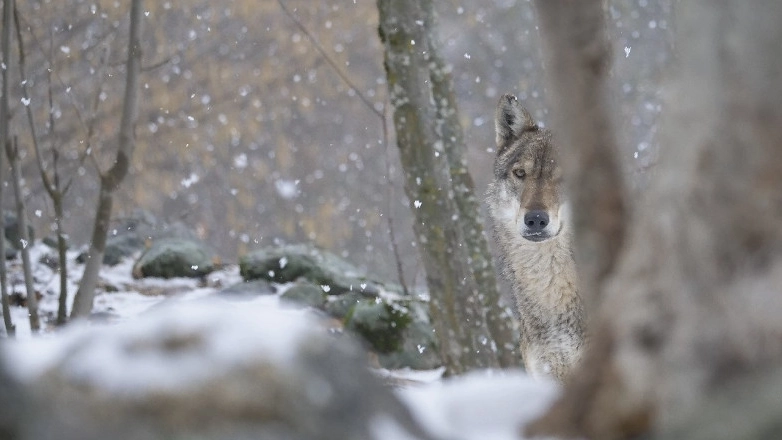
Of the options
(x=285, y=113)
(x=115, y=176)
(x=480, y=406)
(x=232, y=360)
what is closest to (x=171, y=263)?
(x=115, y=176)

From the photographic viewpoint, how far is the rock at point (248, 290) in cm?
962

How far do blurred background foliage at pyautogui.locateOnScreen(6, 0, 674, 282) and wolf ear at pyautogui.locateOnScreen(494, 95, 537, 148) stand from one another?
907 cm

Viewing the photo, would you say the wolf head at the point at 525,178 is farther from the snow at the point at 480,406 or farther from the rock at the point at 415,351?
the snow at the point at 480,406

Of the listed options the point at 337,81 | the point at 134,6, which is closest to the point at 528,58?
the point at 337,81

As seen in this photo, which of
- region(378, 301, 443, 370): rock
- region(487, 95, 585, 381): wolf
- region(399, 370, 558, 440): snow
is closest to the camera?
region(399, 370, 558, 440): snow

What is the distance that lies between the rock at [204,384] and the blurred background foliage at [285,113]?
13630 millimetres

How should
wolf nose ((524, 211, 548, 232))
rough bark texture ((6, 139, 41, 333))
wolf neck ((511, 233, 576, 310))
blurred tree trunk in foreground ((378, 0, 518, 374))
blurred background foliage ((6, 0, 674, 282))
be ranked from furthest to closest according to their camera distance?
blurred background foliage ((6, 0, 674, 282)), rough bark texture ((6, 139, 41, 333)), blurred tree trunk in foreground ((378, 0, 518, 374)), wolf nose ((524, 211, 548, 232)), wolf neck ((511, 233, 576, 310))

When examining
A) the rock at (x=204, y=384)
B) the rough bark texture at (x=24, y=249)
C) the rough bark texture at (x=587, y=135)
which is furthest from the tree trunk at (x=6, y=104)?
the rough bark texture at (x=587, y=135)

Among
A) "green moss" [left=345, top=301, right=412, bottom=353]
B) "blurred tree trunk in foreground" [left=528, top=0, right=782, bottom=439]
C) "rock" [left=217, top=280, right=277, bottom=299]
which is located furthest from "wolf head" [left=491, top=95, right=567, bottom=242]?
"rock" [left=217, top=280, right=277, bottom=299]

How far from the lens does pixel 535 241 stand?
5.65m

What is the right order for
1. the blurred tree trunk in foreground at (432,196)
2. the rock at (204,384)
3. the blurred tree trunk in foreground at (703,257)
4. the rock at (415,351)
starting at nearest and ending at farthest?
the rock at (204,384) < the blurred tree trunk in foreground at (703,257) < the blurred tree trunk in foreground at (432,196) < the rock at (415,351)

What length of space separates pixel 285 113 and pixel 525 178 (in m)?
12.9

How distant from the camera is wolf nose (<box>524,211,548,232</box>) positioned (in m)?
5.56

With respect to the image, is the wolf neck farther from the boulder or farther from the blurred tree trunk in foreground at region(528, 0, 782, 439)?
the blurred tree trunk in foreground at region(528, 0, 782, 439)
